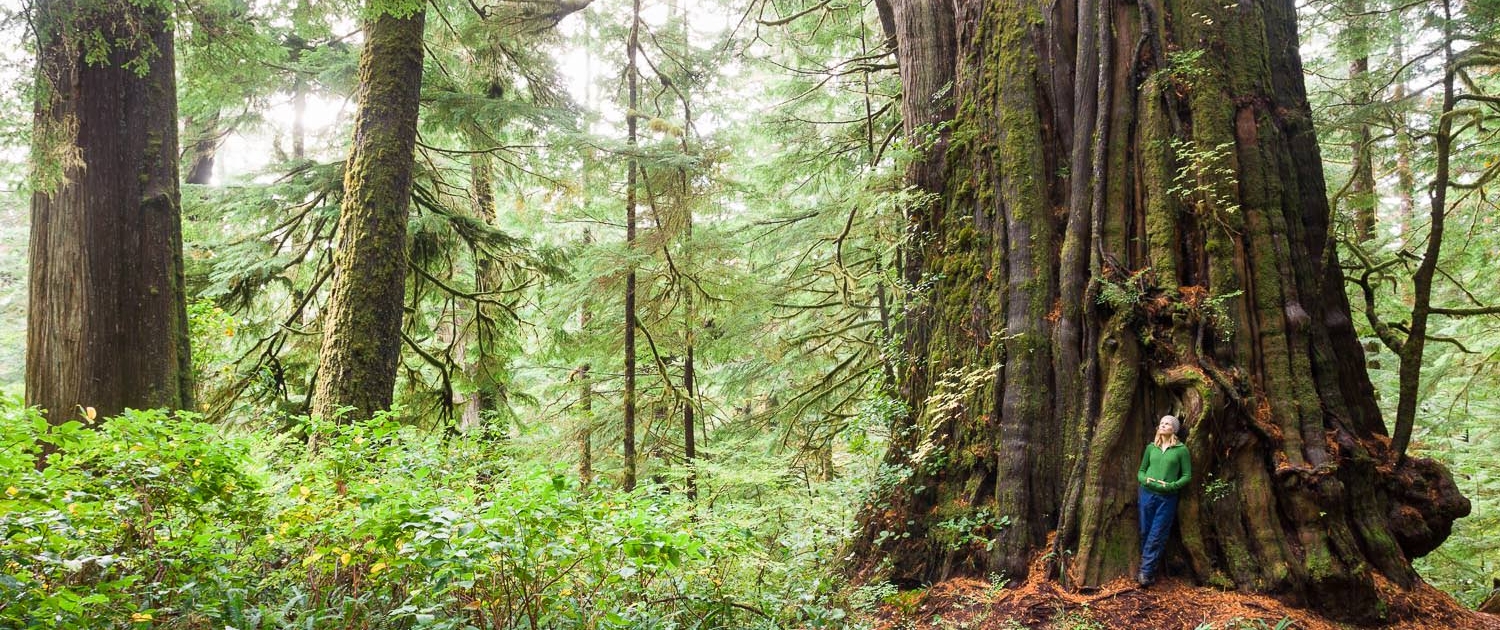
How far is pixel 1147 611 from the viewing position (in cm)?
443

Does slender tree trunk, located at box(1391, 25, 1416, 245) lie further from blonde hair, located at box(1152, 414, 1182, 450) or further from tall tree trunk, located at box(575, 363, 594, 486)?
tall tree trunk, located at box(575, 363, 594, 486)

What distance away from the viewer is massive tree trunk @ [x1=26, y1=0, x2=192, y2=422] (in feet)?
15.0

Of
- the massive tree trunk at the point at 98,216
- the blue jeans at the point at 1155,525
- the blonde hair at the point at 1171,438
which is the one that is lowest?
the blue jeans at the point at 1155,525

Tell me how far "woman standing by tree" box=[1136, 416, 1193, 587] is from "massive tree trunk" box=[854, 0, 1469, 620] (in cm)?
11

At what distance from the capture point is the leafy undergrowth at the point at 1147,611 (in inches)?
168

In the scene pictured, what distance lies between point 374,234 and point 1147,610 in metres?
6.60

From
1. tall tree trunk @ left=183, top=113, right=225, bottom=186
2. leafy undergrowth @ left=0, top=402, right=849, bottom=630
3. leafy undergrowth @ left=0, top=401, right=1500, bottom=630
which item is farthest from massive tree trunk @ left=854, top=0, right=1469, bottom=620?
tall tree trunk @ left=183, top=113, right=225, bottom=186

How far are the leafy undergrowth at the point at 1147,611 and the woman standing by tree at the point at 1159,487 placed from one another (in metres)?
0.19

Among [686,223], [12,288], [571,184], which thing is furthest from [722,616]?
[12,288]

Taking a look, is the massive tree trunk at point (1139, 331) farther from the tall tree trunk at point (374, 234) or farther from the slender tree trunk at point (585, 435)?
the slender tree trunk at point (585, 435)

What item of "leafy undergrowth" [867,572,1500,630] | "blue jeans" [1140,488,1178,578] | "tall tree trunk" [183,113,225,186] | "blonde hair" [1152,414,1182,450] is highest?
"tall tree trunk" [183,113,225,186]

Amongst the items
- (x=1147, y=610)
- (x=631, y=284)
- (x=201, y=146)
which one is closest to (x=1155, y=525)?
(x=1147, y=610)

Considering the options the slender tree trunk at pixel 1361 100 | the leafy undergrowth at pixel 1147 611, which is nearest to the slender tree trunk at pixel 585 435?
the leafy undergrowth at pixel 1147 611

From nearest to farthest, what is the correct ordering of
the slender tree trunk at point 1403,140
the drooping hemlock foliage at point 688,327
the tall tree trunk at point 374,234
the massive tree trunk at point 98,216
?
the drooping hemlock foliage at point 688,327 < the massive tree trunk at point 98,216 < the tall tree trunk at point 374,234 < the slender tree trunk at point 1403,140
